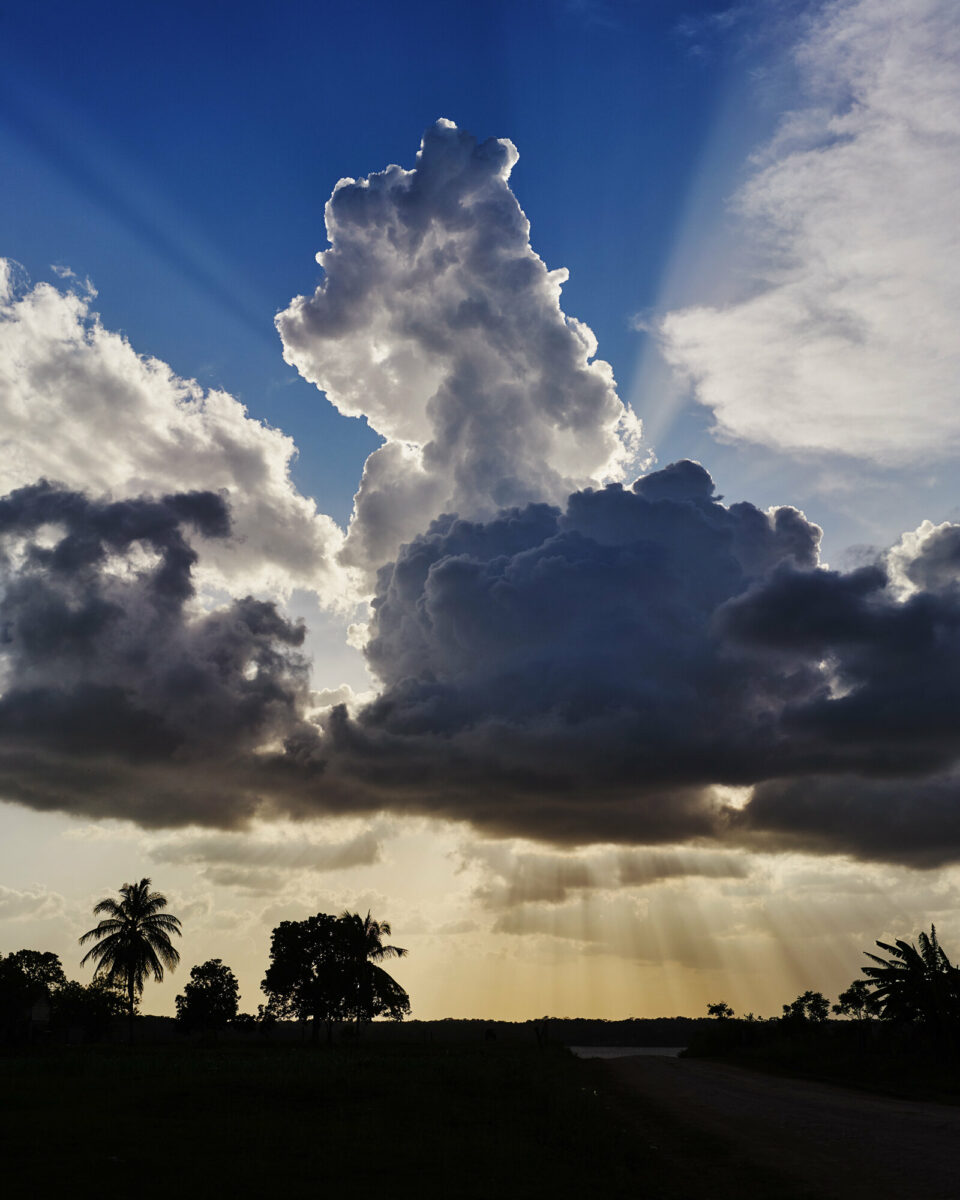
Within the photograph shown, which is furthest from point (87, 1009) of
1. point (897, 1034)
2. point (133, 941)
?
point (897, 1034)

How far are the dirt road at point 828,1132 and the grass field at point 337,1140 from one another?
1.20 metres

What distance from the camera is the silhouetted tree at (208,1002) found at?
110062mm

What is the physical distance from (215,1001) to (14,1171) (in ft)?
335

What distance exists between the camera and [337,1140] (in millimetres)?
22625

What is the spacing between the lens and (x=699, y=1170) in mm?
19984

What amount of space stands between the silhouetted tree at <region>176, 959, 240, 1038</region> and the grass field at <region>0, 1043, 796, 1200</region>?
7683 centimetres

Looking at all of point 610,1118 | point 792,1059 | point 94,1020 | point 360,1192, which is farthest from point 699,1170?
point 94,1020

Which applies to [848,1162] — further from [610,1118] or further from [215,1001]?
[215,1001]

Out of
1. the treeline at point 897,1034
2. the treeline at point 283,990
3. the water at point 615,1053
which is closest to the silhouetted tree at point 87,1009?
the treeline at point 283,990

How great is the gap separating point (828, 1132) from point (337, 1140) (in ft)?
39.6

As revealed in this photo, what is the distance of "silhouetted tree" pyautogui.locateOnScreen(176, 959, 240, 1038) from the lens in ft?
361

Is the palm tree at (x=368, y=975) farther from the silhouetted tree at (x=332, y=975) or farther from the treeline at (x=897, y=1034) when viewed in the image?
the treeline at (x=897, y=1034)

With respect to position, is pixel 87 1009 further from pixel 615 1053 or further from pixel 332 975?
pixel 615 1053

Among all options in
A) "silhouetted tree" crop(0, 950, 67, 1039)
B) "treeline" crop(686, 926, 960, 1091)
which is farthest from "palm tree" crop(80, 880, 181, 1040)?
"treeline" crop(686, 926, 960, 1091)
